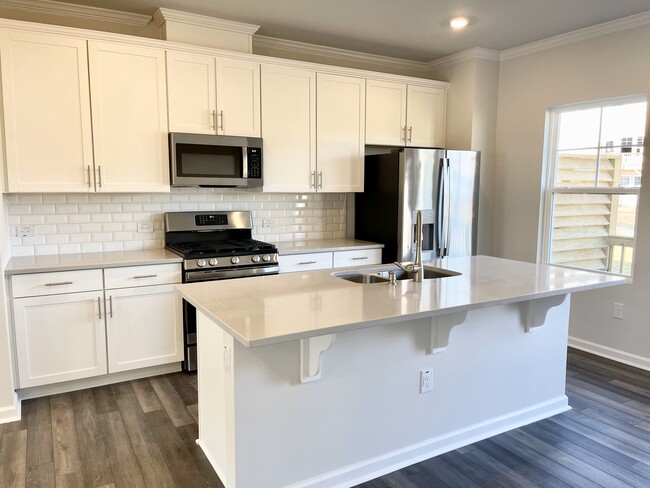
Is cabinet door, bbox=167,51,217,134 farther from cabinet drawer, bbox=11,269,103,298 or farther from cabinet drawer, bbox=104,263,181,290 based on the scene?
cabinet drawer, bbox=11,269,103,298

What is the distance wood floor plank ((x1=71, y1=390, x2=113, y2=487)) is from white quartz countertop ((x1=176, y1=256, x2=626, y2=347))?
3.18 feet

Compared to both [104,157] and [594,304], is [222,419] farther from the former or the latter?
[594,304]

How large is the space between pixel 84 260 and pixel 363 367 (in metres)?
2.13

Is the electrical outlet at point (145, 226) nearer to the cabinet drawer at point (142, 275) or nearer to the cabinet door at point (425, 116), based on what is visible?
the cabinet drawer at point (142, 275)

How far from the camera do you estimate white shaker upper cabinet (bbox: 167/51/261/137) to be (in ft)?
11.5

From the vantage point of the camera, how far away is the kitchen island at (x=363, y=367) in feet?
6.32

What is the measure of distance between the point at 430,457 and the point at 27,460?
2029 millimetres

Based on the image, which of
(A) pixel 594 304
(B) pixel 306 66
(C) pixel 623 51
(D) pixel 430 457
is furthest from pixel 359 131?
(D) pixel 430 457

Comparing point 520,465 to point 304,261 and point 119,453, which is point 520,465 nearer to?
point 119,453

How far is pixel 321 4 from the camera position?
3377 millimetres

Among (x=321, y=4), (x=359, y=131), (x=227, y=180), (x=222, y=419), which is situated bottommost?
(x=222, y=419)

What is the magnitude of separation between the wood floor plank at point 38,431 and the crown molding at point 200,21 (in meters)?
2.77

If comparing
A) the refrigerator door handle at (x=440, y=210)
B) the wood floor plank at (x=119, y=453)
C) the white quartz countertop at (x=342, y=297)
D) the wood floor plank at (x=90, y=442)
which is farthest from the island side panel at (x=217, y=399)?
the refrigerator door handle at (x=440, y=210)

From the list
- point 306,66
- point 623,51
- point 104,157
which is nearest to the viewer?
point 104,157
